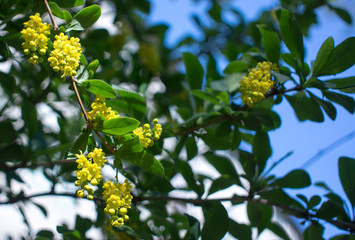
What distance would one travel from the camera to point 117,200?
97 cm

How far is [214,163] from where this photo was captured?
1.56 m

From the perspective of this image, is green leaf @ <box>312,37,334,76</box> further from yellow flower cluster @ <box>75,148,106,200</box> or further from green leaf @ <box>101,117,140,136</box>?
yellow flower cluster @ <box>75,148,106,200</box>

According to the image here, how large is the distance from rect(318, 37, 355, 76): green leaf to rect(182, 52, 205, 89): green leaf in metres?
0.55

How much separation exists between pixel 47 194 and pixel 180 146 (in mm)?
676

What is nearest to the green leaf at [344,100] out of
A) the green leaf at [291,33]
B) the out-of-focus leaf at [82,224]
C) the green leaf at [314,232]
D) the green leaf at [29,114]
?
the green leaf at [291,33]

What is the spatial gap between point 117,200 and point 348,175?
1074 mm

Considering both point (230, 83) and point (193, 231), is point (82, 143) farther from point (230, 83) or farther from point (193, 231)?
point (230, 83)

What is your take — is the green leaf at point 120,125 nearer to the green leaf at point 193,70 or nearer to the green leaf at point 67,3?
the green leaf at point 67,3

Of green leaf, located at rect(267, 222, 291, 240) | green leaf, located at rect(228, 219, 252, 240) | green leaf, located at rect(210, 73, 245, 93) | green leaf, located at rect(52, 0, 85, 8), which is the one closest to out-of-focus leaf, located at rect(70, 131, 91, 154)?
green leaf, located at rect(52, 0, 85, 8)

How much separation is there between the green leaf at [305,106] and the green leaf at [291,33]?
0.15 metres

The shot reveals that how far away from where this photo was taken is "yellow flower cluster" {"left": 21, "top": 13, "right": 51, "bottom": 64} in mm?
1042

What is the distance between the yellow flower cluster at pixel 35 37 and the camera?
1.04m

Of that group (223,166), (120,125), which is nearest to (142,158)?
(120,125)

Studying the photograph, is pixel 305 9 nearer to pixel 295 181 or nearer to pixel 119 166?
pixel 295 181
